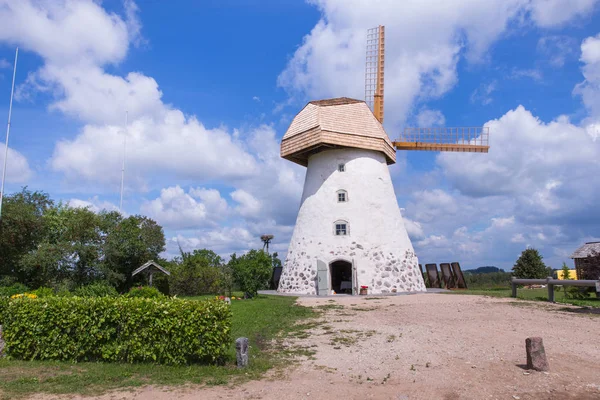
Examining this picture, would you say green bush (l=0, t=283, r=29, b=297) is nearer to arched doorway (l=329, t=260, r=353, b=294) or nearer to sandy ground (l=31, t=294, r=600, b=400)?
sandy ground (l=31, t=294, r=600, b=400)

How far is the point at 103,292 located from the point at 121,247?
27.4 ft

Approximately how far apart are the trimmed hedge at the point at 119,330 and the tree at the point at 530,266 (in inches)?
1146

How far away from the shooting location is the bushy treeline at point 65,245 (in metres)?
21.4

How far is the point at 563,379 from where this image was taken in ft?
20.6

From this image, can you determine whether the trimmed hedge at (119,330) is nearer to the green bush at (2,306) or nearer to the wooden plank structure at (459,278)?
the green bush at (2,306)

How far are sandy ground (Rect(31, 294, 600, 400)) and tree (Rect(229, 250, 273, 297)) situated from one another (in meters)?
7.27

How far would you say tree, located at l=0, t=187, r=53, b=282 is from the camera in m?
21.7

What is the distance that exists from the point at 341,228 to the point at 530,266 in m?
17.4

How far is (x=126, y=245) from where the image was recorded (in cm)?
2295

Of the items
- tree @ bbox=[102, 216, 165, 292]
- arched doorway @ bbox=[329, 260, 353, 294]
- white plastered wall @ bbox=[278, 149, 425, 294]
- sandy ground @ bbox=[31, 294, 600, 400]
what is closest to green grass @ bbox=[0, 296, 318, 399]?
sandy ground @ bbox=[31, 294, 600, 400]

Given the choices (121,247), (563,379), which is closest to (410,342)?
(563,379)

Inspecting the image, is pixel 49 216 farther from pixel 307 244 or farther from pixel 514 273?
pixel 514 273

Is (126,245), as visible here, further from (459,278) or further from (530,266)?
(530,266)

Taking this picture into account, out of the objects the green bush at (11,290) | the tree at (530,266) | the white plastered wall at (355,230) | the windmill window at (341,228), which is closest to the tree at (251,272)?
the white plastered wall at (355,230)
